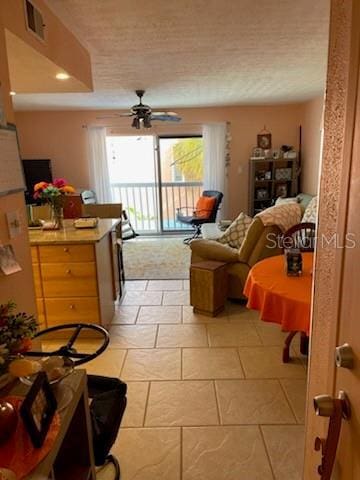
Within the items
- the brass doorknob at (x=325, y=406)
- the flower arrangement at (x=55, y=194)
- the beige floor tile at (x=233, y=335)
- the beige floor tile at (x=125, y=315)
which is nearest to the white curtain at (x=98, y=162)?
the flower arrangement at (x=55, y=194)

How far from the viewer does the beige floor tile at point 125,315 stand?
126 inches

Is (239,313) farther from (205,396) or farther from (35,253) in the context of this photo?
(35,253)

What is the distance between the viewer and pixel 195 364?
2.52 metres

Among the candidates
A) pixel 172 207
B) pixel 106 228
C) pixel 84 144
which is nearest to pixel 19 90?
pixel 106 228

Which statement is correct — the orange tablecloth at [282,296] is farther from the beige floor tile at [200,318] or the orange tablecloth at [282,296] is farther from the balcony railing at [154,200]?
the balcony railing at [154,200]

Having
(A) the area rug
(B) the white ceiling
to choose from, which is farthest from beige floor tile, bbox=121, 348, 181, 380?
(B) the white ceiling

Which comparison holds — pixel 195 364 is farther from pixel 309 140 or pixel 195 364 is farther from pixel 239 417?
pixel 309 140

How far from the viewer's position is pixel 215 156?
615cm

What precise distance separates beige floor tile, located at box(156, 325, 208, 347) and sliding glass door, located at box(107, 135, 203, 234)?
3.76 meters

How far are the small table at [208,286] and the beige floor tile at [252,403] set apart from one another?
95 centimetres

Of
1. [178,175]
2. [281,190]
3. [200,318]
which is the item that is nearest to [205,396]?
[200,318]

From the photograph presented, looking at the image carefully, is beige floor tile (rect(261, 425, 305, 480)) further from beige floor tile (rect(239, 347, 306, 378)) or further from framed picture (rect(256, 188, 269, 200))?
framed picture (rect(256, 188, 269, 200))

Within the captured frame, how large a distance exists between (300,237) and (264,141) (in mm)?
3463

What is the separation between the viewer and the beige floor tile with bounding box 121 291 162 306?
3.60m
